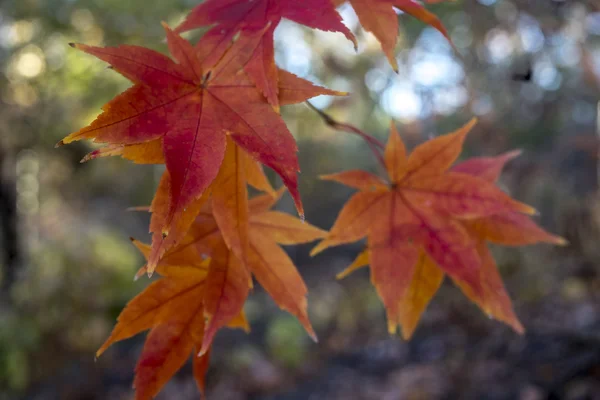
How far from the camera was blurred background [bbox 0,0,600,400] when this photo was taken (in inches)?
85.1

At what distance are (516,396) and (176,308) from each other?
1.89 meters

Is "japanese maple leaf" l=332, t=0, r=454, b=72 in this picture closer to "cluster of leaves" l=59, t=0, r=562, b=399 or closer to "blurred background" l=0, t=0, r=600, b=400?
"cluster of leaves" l=59, t=0, r=562, b=399

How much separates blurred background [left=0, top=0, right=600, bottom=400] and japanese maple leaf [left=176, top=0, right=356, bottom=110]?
120 centimetres

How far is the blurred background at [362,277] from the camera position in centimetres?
216

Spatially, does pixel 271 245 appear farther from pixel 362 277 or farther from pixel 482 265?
pixel 362 277

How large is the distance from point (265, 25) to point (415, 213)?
1.25ft

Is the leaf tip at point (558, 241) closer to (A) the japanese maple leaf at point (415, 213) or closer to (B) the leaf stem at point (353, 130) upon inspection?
(A) the japanese maple leaf at point (415, 213)

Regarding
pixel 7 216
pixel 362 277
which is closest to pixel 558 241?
pixel 362 277

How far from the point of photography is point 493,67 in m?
2.79

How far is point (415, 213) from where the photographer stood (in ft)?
2.45

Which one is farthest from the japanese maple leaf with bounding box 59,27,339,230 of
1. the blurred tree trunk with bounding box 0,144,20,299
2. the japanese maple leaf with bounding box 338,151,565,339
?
the blurred tree trunk with bounding box 0,144,20,299

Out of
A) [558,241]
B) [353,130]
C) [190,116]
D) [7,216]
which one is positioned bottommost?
[7,216]

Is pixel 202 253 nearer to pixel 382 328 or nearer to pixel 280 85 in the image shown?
pixel 280 85

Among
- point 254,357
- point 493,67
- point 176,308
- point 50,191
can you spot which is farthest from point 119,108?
point 50,191
